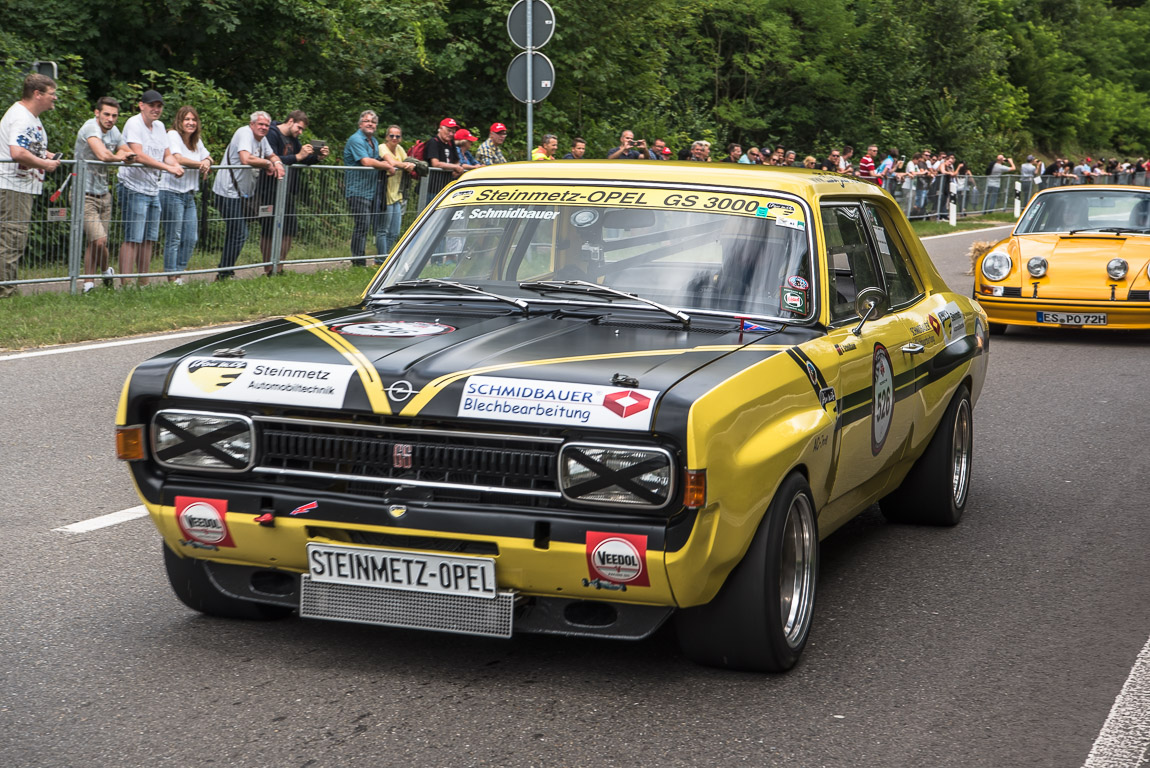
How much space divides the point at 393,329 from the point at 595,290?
0.77 metres

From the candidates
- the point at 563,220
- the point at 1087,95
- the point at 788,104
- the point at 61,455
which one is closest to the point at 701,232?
the point at 563,220

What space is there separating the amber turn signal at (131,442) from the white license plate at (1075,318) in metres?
10.8

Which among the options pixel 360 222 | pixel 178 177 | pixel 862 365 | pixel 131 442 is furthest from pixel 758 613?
pixel 360 222

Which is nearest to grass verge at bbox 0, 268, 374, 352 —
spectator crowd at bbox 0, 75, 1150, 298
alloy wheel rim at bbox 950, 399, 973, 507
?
spectator crowd at bbox 0, 75, 1150, 298

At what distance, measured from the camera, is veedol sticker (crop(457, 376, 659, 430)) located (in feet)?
12.6

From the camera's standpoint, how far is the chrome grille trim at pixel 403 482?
12.9 feet

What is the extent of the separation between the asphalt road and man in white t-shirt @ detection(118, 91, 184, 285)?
24.3 ft

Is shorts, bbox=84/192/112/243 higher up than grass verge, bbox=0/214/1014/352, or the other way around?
shorts, bbox=84/192/112/243

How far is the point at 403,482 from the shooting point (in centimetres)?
404

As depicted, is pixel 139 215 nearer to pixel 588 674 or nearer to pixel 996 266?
pixel 996 266

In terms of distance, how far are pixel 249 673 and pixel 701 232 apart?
7.08ft

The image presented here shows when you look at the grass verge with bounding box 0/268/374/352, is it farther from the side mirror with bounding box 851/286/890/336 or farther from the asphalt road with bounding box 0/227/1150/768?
the side mirror with bounding box 851/286/890/336

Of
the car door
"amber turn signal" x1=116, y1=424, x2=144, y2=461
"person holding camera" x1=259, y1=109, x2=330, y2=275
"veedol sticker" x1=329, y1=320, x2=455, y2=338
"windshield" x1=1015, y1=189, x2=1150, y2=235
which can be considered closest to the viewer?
"amber turn signal" x1=116, y1=424, x2=144, y2=461

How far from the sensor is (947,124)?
167ft
